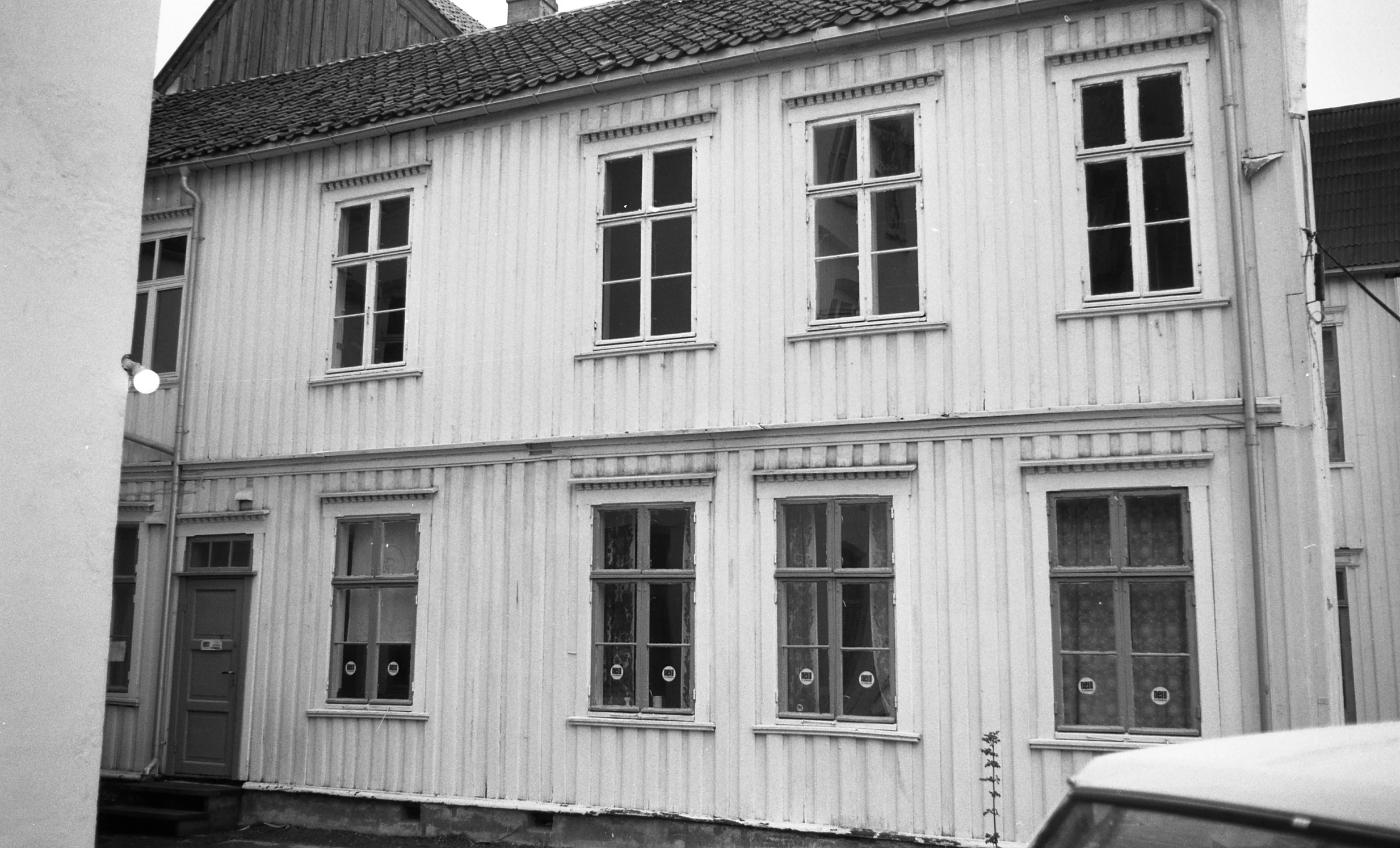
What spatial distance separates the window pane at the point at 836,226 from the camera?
35.5ft

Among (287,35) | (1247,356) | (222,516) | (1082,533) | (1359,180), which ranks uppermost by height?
(287,35)

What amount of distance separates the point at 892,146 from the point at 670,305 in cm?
230

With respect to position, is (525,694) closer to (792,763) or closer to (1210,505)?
(792,763)

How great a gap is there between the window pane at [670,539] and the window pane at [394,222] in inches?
156

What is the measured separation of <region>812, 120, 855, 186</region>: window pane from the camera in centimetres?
1092

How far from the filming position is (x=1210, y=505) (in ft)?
30.6

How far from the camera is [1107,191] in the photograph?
1002cm

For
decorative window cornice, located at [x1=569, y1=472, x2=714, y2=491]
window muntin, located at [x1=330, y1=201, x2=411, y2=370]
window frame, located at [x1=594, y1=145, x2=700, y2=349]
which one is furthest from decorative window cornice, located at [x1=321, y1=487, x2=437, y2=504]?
window frame, located at [x1=594, y1=145, x2=700, y2=349]

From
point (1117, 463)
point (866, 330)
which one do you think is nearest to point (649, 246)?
point (866, 330)

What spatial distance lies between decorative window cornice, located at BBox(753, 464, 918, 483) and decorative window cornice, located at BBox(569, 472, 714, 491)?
48 centimetres

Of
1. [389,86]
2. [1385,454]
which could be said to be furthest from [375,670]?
[1385,454]

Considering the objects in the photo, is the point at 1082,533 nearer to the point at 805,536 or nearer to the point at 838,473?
the point at 838,473

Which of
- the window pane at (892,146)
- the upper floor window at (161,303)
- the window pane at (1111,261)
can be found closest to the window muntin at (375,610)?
the upper floor window at (161,303)

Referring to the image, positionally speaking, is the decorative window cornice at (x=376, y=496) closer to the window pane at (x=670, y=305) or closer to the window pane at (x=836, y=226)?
the window pane at (x=670, y=305)
